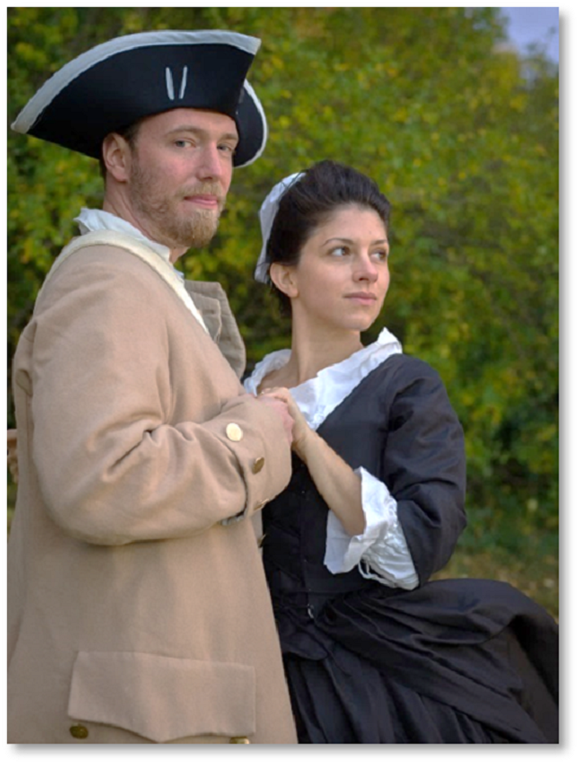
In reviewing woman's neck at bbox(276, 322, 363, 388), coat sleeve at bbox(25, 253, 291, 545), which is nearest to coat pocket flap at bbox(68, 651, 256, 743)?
coat sleeve at bbox(25, 253, 291, 545)

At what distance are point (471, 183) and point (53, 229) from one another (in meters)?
2.84

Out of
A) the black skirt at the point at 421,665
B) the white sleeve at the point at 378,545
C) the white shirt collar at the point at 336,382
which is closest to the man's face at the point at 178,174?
the white shirt collar at the point at 336,382

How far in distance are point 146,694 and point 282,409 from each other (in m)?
0.68

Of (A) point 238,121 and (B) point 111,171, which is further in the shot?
(A) point 238,121

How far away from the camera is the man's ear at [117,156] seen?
2449mm

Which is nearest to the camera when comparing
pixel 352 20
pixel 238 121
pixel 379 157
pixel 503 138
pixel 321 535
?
pixel 321 535

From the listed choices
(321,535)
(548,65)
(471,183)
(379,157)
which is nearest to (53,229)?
(379,157)

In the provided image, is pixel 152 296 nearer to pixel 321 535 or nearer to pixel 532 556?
pixel 321 535

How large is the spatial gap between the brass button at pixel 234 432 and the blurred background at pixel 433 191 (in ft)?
11.0

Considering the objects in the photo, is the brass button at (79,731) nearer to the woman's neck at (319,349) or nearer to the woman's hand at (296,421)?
the woman's hand at (296,421)

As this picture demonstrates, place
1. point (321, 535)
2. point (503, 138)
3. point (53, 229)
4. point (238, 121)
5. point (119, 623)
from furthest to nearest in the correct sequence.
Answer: point (503, 138), point (53, 229), point (238, 121), point (321, 535), point (119, 623)

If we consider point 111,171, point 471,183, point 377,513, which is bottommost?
point 377,513

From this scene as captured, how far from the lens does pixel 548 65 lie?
7.75 meters

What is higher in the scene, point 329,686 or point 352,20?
point 352,20
